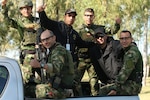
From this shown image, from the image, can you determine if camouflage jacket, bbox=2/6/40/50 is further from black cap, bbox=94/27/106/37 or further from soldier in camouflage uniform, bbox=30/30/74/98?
soldier in camouflage uniform, bbox=30/30/74/98

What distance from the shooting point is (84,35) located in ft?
19.5

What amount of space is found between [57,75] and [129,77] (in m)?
1.05

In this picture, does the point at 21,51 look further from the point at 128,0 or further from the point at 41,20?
the point at 128,0

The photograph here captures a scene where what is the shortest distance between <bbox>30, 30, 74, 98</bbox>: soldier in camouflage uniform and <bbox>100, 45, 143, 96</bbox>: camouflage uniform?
1.91 ft

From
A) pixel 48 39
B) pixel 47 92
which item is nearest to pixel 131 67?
pixel 48 39

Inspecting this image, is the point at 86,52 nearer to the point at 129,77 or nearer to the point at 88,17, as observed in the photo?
the point at 88,17

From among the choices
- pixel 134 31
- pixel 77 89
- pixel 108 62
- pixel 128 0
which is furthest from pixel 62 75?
pixel 134 31

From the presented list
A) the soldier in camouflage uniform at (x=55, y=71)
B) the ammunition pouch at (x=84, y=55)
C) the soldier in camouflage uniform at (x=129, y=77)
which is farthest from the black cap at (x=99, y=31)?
the soldier in camouflage uniform at (x=55, y=71)

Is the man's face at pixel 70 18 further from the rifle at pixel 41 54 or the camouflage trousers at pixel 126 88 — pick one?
the camouflage trousers at pixel 126 88

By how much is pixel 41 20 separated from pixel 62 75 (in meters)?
1.26

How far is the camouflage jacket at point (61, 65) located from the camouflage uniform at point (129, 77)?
55 centimetres

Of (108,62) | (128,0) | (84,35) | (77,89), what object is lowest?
(77,89)

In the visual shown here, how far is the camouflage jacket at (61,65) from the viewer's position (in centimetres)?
410

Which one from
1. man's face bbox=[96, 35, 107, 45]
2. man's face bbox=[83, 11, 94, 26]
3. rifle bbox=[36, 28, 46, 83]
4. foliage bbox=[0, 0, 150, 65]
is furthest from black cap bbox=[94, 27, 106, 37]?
foliage bbox=[0, 0, 150, 65]
